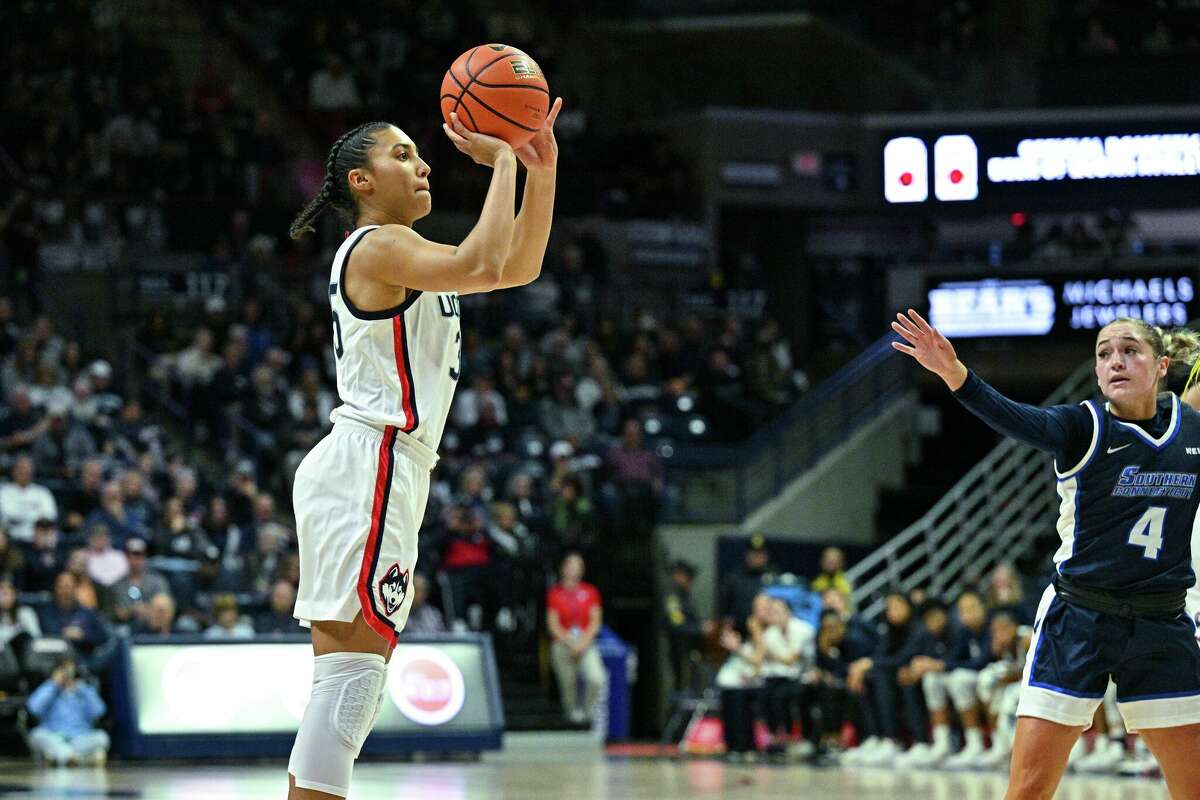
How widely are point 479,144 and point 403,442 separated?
0.79m

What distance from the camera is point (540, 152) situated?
484cm

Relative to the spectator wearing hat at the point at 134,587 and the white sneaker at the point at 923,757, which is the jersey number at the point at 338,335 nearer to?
the spectator wearing hat at the point at 134,587

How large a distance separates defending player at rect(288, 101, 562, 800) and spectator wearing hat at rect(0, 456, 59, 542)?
450 inches

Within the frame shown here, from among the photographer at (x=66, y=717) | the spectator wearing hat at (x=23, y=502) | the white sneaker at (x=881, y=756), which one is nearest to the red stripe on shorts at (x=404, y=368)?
the photographer at (x=66, y=717)

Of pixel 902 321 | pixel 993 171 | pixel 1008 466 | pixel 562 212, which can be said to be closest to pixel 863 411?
pixel 1008 466

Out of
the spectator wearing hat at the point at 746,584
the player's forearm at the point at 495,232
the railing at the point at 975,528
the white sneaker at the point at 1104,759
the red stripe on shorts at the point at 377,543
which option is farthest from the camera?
the railing at the point at 975,528

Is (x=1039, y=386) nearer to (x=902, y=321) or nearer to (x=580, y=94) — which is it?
(x=580, y=94)

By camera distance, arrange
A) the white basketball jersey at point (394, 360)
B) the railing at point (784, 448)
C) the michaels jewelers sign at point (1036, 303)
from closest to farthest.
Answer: the white basketball jersey at point (394, 360) → the railing at point (784, 448) → the michaels jewelers sign at point (1036, 303)

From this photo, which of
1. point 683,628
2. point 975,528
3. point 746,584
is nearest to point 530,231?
point 746,584

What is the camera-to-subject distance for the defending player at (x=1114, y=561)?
18.1 ft

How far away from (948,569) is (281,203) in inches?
340

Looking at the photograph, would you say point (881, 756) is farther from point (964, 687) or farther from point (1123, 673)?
point (1123, 673)

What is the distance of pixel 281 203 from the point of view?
858 inches

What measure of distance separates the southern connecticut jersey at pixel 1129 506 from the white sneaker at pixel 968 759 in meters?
9.20
